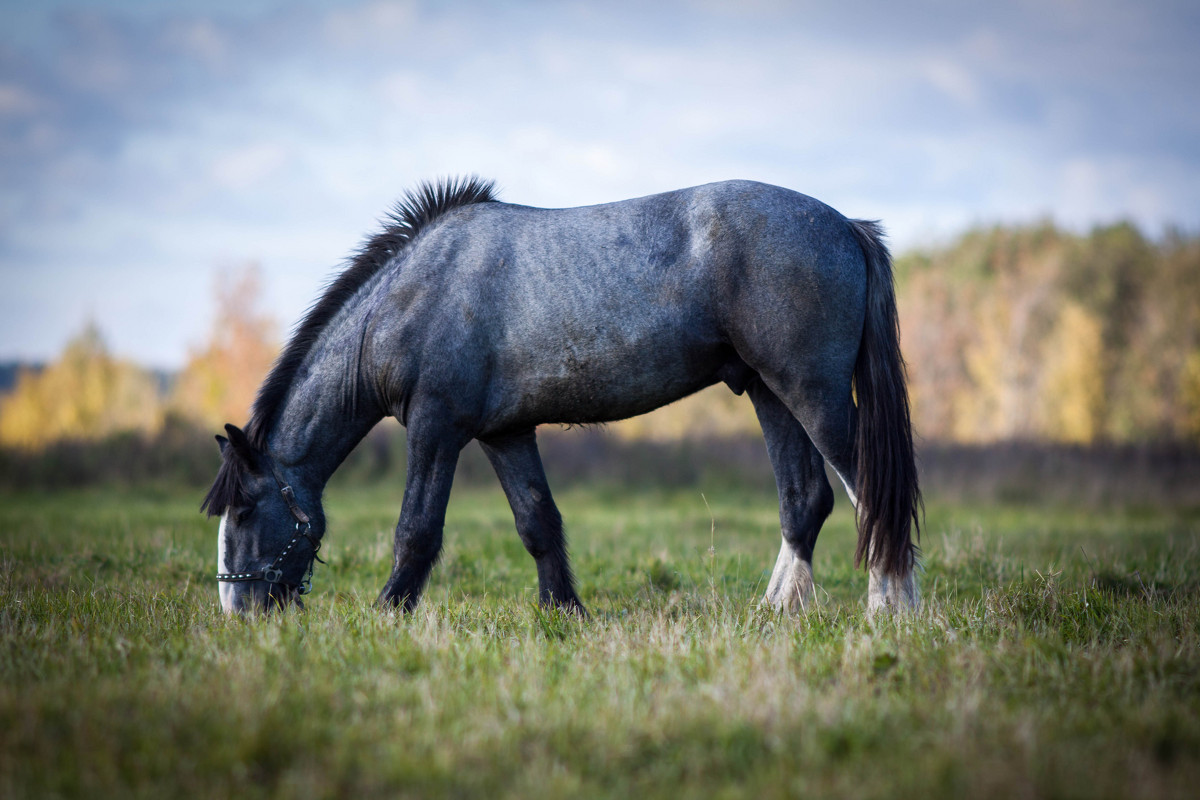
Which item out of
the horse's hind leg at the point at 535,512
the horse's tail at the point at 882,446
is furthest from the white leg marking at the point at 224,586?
the horse's tail at the point at 882,446

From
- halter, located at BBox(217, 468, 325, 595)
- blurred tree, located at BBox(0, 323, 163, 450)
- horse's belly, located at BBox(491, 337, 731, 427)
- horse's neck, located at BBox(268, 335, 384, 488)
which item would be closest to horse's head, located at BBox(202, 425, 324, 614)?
halter, located at BBox(217, 468, 325, 595)

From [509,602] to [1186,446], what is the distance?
17.9m

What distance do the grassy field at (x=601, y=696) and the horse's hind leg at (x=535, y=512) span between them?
0.25 metres

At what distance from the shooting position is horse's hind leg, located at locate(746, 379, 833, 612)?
4.57 metres

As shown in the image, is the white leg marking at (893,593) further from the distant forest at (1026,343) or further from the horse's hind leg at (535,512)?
the distant forest at (1026,343)

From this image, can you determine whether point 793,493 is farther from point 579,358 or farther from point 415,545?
point 415,545

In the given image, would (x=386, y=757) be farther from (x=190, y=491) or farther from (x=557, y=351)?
(x=190, y=491)

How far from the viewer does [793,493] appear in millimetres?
4617

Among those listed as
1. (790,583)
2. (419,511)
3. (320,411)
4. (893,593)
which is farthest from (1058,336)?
(320,411)

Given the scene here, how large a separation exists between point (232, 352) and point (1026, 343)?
38.6 metres

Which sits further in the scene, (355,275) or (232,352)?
(232,352)

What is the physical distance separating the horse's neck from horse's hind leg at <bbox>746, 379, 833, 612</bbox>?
7.52 ft

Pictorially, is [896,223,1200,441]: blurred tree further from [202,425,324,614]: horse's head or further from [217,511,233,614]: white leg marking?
[217,511,233,614]: white leg marking

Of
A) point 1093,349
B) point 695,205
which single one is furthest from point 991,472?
point 1093,349
